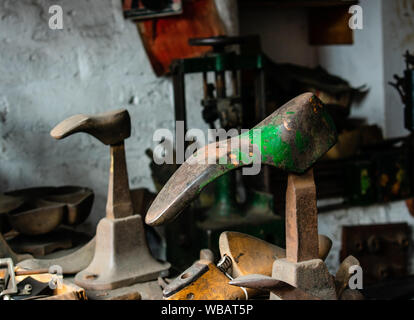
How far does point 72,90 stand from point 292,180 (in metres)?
1.57

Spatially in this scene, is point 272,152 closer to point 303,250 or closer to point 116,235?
point 303,250

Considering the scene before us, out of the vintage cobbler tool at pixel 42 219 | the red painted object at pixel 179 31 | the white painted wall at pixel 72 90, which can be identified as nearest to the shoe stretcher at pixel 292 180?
the vintage cobbler tool at pixel 42 219

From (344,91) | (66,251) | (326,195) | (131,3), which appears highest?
(131,3)

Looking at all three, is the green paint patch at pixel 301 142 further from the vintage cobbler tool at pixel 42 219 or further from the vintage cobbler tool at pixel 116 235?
the vintage cobbler tool at pixel 42 219

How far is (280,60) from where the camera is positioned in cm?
340

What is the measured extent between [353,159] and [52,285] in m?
2.14

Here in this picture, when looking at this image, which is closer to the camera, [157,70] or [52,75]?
[52,75]

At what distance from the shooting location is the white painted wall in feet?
6.91

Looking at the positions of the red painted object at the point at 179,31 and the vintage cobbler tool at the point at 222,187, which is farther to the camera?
the red painted object at the point at 179,31

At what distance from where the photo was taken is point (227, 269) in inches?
37.9

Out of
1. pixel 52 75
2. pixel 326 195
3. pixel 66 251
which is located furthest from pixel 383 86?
pixel 66 251

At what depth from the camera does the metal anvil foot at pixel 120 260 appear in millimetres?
1132

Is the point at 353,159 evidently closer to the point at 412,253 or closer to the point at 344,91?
the point at 344,91

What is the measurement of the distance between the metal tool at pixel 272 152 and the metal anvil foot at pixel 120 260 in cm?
39
